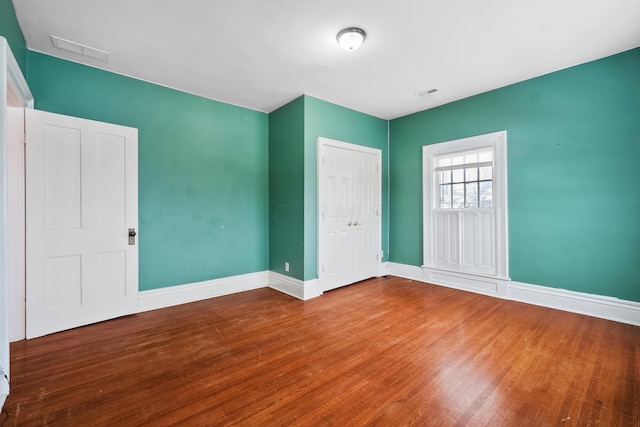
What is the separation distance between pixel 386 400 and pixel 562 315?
2617 millimetres

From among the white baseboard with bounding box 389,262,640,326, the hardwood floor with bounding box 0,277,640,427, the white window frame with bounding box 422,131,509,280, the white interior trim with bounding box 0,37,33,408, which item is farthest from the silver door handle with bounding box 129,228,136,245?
the white window frame with bounding box 422,131,509,280

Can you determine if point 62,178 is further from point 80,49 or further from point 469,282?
point 469,282

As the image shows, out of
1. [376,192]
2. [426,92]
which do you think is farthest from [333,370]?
[426,92]

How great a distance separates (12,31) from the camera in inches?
84.8

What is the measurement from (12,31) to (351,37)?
2.72m

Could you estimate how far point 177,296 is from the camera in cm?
348

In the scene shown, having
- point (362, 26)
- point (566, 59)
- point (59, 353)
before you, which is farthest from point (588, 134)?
point (59, 353)

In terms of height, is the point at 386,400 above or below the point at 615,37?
below

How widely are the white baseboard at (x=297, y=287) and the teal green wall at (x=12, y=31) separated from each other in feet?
11.4

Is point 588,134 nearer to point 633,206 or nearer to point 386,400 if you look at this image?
point 633,206

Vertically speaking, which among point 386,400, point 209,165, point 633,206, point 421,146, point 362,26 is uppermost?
point 362,26

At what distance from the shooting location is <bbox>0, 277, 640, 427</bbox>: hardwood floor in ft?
5.28

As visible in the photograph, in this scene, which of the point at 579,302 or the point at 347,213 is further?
the point at 347,213

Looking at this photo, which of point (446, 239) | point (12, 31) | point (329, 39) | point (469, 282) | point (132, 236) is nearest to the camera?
point (12, 31)
